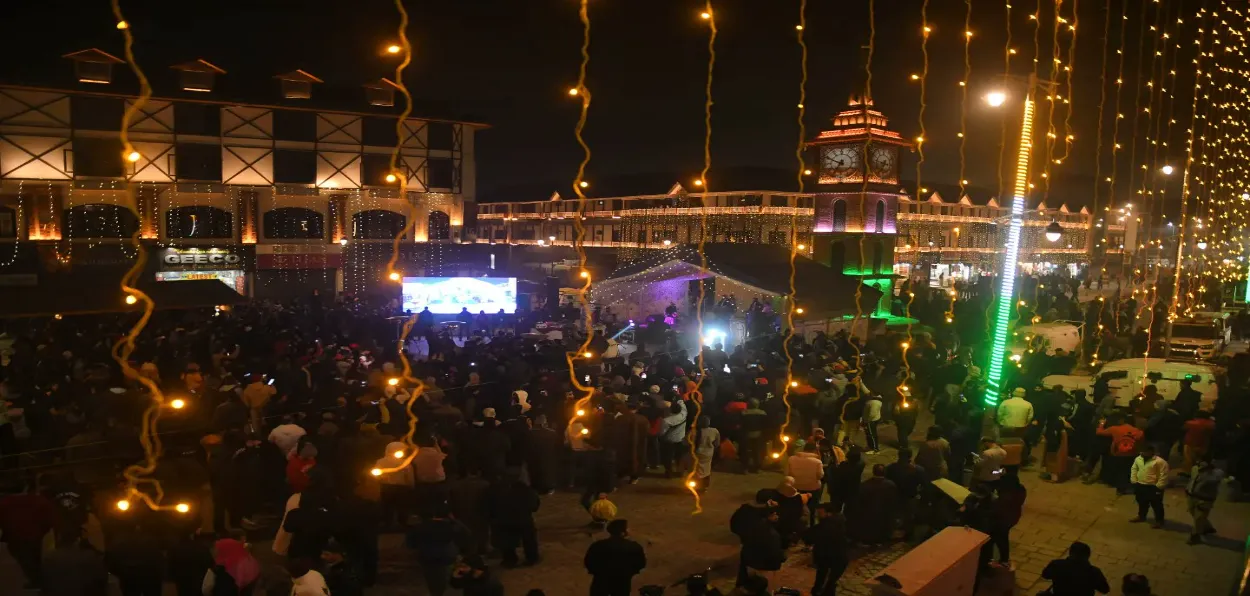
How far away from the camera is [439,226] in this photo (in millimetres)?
29750

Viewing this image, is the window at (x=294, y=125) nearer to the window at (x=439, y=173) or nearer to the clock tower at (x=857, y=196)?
the window at (x=439, y=173)

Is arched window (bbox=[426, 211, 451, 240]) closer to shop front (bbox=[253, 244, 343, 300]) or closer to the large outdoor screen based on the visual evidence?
shop front (bbox=[253, 244, 343, 300])

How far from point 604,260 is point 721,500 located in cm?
3950

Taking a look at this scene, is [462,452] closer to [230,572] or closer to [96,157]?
[230,572]

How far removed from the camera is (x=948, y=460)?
9.37m

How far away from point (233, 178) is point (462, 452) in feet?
71.3

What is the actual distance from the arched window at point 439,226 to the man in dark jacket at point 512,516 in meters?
23.6

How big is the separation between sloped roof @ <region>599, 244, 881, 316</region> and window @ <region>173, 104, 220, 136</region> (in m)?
15.2

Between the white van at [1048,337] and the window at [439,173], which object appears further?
the window at [439,173]

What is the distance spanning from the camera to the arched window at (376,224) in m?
28.5

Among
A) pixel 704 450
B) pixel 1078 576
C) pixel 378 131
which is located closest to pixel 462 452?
pixel 704 450

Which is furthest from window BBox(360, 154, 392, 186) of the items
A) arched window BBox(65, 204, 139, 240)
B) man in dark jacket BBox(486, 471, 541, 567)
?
man in dark jacket BBox(486, 471, 541, 567)

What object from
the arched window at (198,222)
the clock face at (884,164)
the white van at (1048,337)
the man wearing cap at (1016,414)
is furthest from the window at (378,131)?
the man wearing cap at (1016,414)

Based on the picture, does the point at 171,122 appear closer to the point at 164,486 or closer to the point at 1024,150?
the point at 164,486
